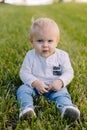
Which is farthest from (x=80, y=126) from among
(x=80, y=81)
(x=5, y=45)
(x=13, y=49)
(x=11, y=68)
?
(x=5, y=45)

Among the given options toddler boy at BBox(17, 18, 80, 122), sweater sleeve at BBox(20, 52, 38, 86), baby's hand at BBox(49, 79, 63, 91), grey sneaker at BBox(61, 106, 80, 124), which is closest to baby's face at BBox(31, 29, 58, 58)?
toddler boy at BBox(17, 18, 80, 122)

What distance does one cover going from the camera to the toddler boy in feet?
12.1

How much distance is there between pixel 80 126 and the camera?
3.16 m

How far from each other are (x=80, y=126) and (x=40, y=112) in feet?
1.31

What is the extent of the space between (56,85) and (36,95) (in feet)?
0.77

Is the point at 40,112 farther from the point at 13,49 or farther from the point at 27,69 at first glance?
the point at 13,49

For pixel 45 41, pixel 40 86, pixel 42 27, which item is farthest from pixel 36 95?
pixel 42 27

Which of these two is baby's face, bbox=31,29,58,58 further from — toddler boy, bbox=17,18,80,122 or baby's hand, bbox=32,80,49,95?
baby's hand, bbox=32,80,49,95

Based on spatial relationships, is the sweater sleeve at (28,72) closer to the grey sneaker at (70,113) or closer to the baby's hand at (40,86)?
the baby's hand at (40,86)

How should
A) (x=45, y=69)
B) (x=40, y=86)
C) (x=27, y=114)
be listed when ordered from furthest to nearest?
(x=45, y=69), (x=40, y=86), (x=27, y=114)

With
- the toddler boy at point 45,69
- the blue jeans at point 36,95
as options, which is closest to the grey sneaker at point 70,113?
the blue jeans at point 36,95

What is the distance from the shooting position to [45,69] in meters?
3.94

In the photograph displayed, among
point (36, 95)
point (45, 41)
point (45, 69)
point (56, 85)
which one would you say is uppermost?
point (45, 41)

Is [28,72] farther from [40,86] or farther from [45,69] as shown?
[40,86]
